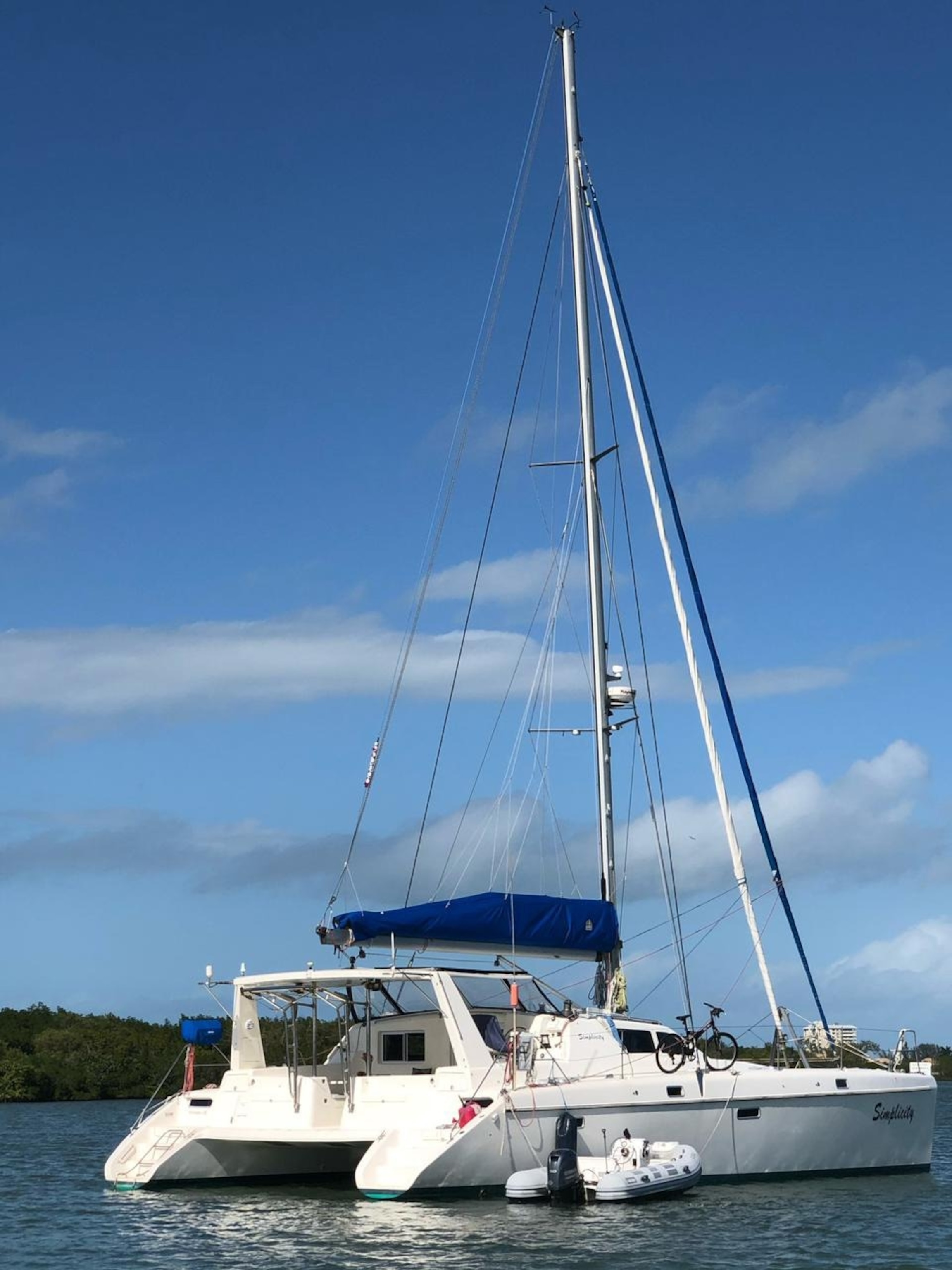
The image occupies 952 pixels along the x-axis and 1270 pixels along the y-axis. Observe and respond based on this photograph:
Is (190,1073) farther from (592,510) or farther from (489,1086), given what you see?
(592,510)

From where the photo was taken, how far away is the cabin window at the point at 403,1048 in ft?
68.1

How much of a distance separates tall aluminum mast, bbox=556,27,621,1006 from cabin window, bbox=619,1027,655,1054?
4.96 feet

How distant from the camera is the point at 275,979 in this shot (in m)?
20.6

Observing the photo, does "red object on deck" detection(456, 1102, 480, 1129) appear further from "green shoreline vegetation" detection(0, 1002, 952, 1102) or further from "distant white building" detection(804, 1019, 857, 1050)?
"green shoreline vegetation" detection(0, 1002, 952, 1102)

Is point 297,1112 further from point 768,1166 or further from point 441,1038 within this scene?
point 768,1166

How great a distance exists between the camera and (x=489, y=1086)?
18.8 metres

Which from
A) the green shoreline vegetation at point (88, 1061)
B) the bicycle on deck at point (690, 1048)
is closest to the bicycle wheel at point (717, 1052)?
the bicycle on deck at point (690, 1048)

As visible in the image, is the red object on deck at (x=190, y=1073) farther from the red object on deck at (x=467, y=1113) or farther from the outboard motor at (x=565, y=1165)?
the outboard motor at (x=565, y=1165)

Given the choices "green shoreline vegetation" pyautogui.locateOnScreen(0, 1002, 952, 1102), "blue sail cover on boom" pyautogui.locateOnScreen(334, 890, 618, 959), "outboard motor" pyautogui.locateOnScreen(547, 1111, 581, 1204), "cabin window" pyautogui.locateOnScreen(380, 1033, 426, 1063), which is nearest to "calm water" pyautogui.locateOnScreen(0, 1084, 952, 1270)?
"outboard motor" pyautogui.locateOnScreen(547, 1111, 581, 1204)

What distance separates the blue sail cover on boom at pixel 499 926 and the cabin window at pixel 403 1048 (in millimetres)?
1344

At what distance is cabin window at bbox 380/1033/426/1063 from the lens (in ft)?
68.1

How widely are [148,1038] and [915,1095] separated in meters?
60.5

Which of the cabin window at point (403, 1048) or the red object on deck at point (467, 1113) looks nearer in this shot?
the red object on deck at point (467, 1113)

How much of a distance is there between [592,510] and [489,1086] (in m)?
9.57
